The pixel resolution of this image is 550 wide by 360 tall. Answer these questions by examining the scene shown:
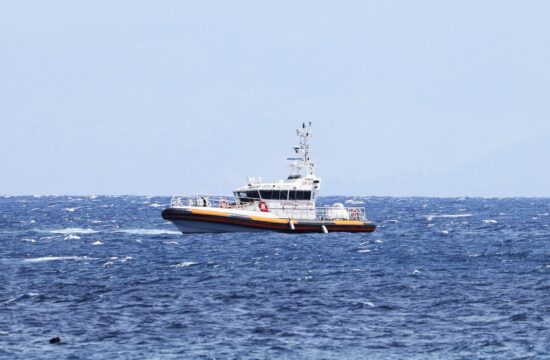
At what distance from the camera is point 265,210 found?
2795 inches

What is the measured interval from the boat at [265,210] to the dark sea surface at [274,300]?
1.40 m

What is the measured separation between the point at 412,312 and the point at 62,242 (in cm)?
4216

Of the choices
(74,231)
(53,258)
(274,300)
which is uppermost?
(74,231)

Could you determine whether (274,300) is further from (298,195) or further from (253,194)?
(298,195)

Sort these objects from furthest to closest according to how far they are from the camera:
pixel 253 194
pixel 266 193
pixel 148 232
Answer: pixel 148 232 → pixel 253 194 → pixel 266 193

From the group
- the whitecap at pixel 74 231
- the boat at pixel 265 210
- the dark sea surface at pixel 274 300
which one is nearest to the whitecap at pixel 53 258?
the dark sea surface at pixel 274 300

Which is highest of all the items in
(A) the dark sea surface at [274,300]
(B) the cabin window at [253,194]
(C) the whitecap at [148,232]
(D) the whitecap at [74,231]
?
(B) the cabin window at [253,194]

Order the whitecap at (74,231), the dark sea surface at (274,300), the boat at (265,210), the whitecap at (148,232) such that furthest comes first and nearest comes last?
the whitecap at (74,231) → the whitecap at (148,232) → the boat at (265,210) → the dark sea surface at (274,300)

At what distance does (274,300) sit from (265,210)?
32042 millimetres

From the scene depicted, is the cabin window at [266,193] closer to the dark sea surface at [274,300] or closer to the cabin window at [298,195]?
the cabin window at [298,195]

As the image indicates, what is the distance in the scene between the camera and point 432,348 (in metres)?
29.6

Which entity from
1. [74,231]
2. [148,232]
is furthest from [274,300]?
[74,231]

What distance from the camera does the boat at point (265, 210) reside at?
2726 inches

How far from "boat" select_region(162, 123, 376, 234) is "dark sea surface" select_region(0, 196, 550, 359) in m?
1.40
